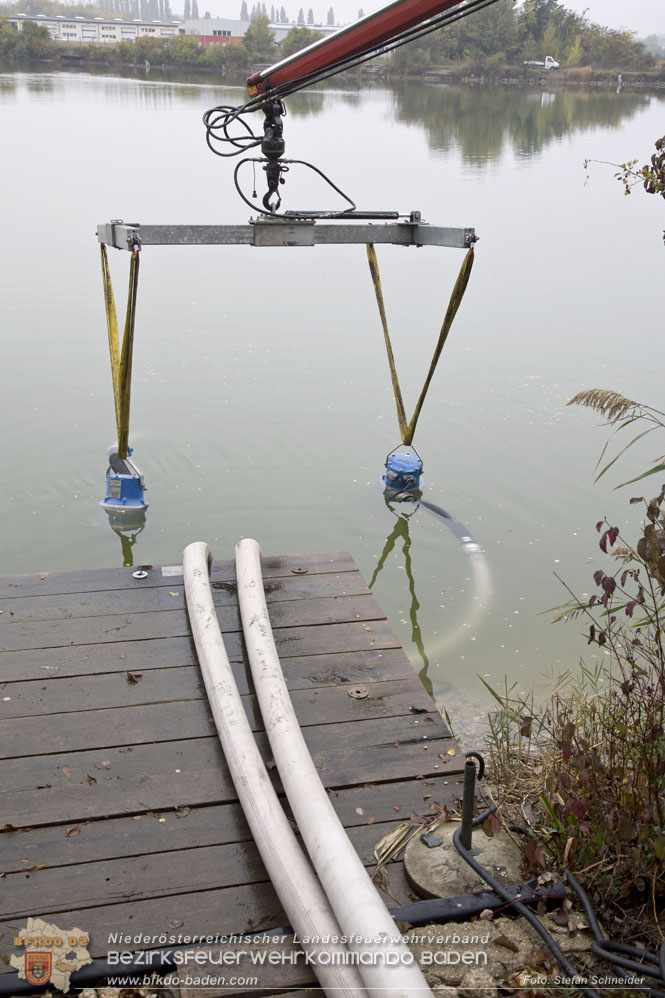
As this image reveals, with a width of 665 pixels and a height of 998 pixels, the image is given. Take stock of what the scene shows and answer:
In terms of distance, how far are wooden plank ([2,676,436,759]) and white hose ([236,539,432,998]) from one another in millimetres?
138

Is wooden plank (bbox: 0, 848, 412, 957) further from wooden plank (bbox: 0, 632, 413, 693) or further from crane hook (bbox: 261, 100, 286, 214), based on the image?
crane hook (bbox: 261, 100, 286, 214)

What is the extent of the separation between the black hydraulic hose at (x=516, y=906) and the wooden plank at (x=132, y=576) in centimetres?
162

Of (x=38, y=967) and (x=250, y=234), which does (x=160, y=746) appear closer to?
(x=38, y=967)

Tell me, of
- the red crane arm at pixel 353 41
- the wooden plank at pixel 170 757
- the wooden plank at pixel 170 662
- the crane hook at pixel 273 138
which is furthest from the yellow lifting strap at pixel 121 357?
the wooden plank at pixel 170 757

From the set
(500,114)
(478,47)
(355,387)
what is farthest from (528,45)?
(355,387)

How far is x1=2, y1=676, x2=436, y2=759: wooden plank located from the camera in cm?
251

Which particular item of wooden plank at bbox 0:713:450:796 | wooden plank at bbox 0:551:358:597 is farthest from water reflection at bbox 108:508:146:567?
wooden plank at bbox 0:713:450:796

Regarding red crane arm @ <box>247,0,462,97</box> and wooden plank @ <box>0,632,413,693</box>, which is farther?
wooden plank @ <box>0,632,413,693</box>

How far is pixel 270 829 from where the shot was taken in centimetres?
206

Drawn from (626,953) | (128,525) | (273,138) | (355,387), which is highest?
(273,138)

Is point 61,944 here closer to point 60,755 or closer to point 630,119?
point 60,755

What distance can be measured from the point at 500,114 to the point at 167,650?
29.2 metres

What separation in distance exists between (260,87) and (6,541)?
3072 millimetres

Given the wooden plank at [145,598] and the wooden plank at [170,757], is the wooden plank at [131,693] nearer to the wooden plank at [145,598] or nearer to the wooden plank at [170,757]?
the wooden plank at [170,757]
